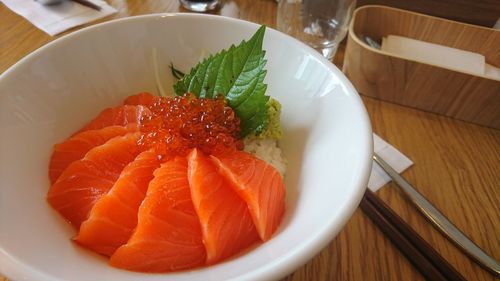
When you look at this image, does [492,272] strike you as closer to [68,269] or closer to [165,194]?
[165,194]

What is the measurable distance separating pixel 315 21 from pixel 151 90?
743mm

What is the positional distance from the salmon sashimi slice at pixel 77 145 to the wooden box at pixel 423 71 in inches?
29.0

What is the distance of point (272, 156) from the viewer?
826 millimetres

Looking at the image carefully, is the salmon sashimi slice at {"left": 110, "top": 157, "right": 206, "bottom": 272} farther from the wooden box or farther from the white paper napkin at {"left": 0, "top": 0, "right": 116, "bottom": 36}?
the white paper napkin at {"left": 0, "top": 0, "right": 116, "bottom": 36}

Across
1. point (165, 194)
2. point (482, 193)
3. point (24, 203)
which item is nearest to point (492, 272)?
point (482, 193)

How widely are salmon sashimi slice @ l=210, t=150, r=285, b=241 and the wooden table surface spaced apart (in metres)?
0.15

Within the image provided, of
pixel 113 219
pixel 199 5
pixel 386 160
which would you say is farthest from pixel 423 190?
pixel 199 5

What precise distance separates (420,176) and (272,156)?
1.46 ft

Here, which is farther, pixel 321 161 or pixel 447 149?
pixel 447 149

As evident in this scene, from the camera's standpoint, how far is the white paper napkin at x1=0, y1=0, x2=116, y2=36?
1.41m

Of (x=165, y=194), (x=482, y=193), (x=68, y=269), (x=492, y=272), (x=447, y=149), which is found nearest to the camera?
(x=68, y=269)

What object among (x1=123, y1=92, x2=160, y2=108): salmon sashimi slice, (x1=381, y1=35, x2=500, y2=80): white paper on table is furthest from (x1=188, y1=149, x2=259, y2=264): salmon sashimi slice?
(x1=381, y1=35, x2=500, y2=80): white paper on table

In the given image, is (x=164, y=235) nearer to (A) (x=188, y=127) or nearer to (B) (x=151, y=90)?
(A) (x=188, y=127)

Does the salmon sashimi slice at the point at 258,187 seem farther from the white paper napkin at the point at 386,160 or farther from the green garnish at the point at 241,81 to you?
the white paper napkin at the point at 386,160
